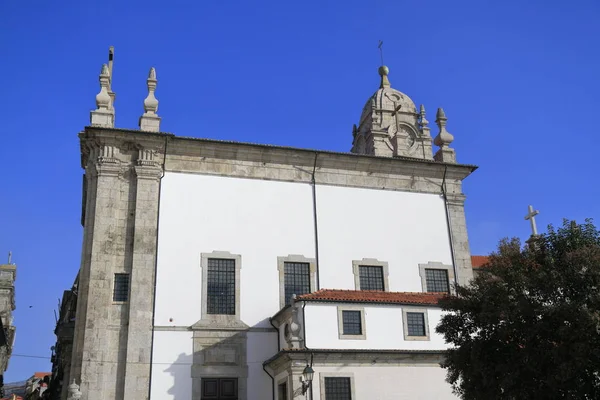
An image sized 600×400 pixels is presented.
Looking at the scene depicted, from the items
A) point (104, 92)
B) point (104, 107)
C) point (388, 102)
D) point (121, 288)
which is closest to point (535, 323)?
point (121, 288)

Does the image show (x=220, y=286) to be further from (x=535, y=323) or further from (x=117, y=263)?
(x=535, y=323)

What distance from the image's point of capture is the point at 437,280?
79.9 ft

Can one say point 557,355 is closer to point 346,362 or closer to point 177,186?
point 346,362

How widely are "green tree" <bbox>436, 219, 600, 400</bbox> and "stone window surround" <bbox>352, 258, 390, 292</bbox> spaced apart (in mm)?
7716

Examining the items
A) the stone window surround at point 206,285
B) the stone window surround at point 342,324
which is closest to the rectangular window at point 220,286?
the stone window surround at point 206,285

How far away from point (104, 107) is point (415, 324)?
44.4ft

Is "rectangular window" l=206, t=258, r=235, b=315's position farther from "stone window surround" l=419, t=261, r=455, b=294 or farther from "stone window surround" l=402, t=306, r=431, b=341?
"stone window surround" l=419, t=261, r=455, b=294

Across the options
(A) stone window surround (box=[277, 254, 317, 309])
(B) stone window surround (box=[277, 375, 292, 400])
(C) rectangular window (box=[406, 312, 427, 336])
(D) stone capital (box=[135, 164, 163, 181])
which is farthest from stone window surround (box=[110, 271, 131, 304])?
(C) rectangular window (box=[406, 312, 427, 336])

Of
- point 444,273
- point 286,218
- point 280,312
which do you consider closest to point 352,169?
point 286,218

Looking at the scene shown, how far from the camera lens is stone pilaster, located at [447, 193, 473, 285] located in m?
24.6

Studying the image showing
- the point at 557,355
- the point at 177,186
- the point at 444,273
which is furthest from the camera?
the point at 444,273

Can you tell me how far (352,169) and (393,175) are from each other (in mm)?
1827

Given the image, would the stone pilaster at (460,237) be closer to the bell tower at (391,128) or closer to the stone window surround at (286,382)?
the bell tower at (391,128)

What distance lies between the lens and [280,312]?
20.8 metres
